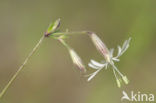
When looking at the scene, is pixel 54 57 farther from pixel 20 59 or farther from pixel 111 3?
pixel 111 3

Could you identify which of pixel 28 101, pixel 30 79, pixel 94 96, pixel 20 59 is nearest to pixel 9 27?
pixel 20 59

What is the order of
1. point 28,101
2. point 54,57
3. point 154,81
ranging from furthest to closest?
point 54,57
point 154,81
point 28,101

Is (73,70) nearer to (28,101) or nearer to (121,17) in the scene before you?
(28,101)

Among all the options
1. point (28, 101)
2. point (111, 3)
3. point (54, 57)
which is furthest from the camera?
point (111, 3)

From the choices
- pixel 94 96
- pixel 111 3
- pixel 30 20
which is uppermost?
pixel 30 20

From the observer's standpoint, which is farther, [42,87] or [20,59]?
[20,59]

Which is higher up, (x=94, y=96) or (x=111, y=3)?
(x=111, y=3)
